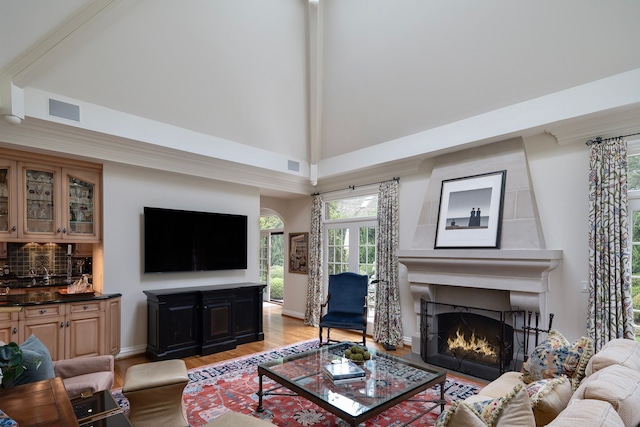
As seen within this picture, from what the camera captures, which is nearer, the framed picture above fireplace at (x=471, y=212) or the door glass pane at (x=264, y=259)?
the framed picture above fireplace at (x=471, y=212)

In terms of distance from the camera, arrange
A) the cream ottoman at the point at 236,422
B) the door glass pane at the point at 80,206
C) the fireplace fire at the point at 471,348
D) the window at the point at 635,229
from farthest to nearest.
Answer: the door glass pane at the point at 80,206
the fireplace fire at the point at 471,348
the window at the point at 635,229
the cream ottoman at the point at 236,422

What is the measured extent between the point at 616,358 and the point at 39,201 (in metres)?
5.66

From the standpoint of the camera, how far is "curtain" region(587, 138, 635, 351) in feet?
10.9

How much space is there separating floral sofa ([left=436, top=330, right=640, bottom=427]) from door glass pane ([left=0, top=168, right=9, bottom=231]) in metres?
4.92

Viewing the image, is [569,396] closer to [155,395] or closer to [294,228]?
[155,395]

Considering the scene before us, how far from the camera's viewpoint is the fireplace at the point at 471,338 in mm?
3904

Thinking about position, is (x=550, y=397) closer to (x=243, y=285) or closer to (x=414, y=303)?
(x=414, y=303)

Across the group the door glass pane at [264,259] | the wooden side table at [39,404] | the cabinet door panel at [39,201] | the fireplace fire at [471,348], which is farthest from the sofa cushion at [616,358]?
the door glass pane at [264,259]

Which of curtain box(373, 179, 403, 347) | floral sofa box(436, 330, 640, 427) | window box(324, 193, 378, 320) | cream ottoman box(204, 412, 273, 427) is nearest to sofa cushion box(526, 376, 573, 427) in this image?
floral sofa box(436, 330, 640, 427)

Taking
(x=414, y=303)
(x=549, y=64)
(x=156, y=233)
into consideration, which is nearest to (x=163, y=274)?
(x=156, y=233)

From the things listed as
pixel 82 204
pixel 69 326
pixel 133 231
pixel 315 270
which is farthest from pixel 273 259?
pixel 69 326

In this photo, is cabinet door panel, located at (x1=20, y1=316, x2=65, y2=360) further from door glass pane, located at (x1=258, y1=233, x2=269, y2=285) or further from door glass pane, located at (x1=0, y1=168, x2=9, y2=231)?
door glass pane, located at (x1=258, y1=233, x2=269, y2=285)

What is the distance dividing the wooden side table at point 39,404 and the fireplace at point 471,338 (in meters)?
3.94

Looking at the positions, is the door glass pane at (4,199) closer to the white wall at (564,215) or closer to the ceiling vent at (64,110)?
the ceiling vent at (64,110)
